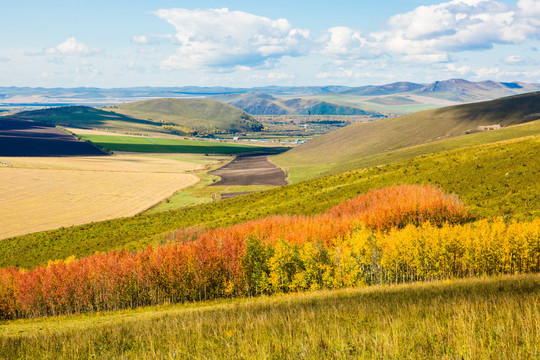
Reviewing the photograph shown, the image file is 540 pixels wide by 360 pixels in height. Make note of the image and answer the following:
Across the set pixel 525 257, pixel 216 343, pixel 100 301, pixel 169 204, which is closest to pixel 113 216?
pixel 169 204

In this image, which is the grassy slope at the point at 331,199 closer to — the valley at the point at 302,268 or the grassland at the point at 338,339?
the valley at the point at 302,268

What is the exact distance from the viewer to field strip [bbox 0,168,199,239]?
11994 centimetres

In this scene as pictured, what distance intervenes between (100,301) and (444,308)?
65.0 metres

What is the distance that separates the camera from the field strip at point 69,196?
120 m

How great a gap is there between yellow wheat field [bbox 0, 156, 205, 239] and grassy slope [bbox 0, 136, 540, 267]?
15.9m

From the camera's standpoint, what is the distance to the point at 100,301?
66.5 m

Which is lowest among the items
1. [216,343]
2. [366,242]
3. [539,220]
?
[366,242]

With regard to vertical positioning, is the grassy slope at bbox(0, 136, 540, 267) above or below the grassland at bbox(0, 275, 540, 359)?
below

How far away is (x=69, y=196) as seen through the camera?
493 feet

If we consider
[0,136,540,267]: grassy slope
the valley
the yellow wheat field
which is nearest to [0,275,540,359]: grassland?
the valley

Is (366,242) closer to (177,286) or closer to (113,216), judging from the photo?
(177,286)

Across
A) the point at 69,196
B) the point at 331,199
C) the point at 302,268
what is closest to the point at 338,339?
→ the point at 302,268

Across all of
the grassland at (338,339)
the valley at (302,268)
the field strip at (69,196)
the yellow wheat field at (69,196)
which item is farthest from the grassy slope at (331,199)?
the grassland at (338,339)

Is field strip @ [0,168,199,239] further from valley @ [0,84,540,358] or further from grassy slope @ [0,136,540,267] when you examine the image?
grassy slope @ [0,136,540,267]
